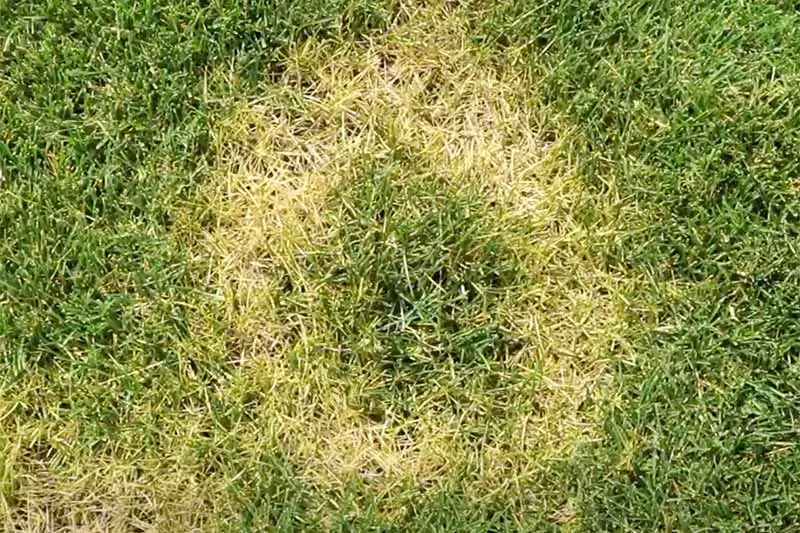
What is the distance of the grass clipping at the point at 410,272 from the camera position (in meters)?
2.56

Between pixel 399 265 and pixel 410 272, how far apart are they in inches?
1.2

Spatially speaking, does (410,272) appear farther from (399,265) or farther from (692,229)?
(692,229)

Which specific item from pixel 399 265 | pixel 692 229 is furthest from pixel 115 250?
pixel 692 229

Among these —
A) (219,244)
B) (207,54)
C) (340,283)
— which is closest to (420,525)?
(340,283)

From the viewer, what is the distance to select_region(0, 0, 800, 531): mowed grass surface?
2.52 metres

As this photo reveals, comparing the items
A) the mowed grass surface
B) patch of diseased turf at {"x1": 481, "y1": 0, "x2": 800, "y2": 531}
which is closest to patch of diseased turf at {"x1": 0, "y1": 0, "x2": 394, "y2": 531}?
the mowed grass surface

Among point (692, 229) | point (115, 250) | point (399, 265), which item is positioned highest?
point (692, 229)

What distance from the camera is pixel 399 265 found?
2.64 metres

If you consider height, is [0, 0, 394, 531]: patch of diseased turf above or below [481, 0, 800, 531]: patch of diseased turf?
below

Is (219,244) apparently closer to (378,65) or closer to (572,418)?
(378,65)

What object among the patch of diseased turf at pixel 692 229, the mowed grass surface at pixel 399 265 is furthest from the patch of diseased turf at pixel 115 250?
the patch of diseased turf at pixel 692 229

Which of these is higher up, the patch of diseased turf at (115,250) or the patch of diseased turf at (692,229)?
the patch of diseased turf at (692,229)

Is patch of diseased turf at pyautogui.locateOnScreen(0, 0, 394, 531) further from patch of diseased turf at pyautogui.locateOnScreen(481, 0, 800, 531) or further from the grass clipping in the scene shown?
patch of diseased turf at pyautogui.locateOnScreen(481, 0, 800, 531)

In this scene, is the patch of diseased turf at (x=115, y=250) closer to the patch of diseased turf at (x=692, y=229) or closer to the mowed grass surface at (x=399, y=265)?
the mowed grass surface at (x=399, y=265)
